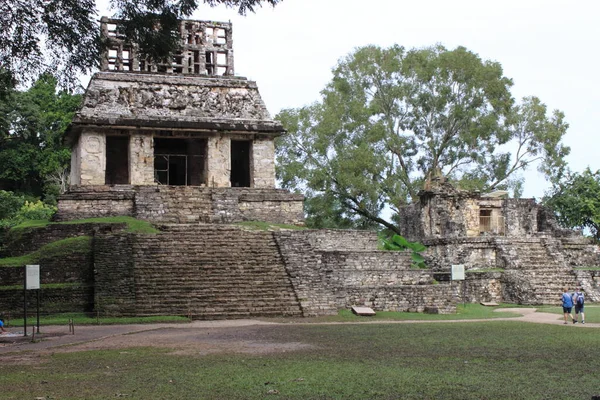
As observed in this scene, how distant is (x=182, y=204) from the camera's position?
2384 cm

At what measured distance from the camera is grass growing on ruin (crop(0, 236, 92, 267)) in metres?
18.4

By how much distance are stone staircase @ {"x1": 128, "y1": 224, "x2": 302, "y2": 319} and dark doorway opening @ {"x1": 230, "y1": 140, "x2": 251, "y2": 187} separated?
7.83m

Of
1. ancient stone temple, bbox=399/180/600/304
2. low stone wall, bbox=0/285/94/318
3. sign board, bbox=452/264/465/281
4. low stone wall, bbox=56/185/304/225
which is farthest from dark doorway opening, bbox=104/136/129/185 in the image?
sign board, bbox=452/264/465/281

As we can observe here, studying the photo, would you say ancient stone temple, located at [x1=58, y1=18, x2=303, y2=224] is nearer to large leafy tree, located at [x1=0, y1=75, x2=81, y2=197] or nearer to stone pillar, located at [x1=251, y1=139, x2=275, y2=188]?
stone pillar, located at [x1=251, y1=139, x2=275, y2=188]

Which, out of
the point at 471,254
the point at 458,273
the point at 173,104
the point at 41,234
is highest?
the point at 173,104

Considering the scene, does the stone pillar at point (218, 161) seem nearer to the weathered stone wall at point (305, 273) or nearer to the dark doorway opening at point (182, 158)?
the dark doorway opening at point (182, 158)

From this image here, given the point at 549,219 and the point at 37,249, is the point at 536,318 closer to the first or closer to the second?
the point at 37,249

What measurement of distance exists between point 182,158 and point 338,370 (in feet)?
69.2

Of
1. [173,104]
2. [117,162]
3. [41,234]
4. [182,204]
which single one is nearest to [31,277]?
[41,234]

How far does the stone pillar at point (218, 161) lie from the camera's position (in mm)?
26000

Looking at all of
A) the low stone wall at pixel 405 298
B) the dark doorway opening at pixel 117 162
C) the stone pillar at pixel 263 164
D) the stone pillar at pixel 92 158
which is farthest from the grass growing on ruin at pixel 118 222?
Answer: the low stone wall at pixel 405 298

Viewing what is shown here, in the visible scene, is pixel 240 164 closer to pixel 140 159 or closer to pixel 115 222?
pixel 140 159

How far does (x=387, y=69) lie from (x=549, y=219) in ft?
37.7

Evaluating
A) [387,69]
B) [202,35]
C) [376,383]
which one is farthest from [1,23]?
[387,69]
